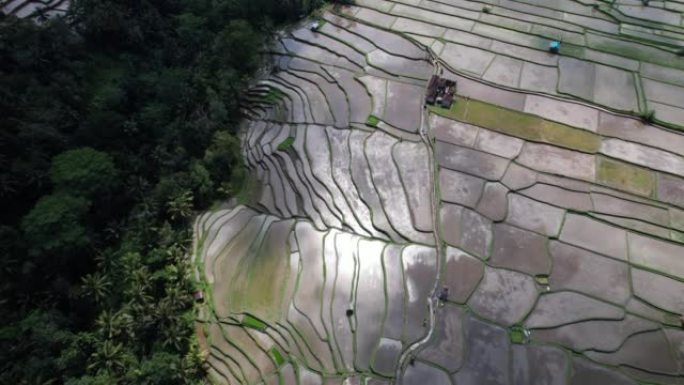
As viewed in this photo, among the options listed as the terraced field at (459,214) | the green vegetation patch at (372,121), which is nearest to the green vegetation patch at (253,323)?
the terraced field at (459,214)

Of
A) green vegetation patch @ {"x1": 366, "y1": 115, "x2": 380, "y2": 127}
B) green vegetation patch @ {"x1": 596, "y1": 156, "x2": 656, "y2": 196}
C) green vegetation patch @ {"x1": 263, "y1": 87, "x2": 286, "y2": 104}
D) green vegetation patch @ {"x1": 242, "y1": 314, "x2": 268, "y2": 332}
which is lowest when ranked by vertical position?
green vegetation patch @ {"x1": 242, "y1": 314, "x2": 268, "y2": 332}

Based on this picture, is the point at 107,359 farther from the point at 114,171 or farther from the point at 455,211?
the point at 455,211

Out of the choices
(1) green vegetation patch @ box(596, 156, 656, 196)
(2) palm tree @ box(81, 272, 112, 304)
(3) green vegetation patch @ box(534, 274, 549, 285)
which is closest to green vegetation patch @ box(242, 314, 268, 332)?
(2) palm tree @ box(81, 272, 112, 304)

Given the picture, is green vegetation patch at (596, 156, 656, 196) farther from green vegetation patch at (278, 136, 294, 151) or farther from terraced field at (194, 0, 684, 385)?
green vegetation patch at (278, 136, 294, 151)

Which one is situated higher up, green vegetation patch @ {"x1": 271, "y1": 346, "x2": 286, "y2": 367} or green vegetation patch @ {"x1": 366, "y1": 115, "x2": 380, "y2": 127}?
green vegetation patch @ {"x1": 366, "y1": 115, "x2": 380, "y2": 127}

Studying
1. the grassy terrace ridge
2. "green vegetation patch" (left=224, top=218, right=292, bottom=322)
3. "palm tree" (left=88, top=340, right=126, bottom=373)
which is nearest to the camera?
"palm tree" (left=88, top=340, right=126, bottom=373)

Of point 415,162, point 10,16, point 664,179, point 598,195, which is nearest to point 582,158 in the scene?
point 598,195

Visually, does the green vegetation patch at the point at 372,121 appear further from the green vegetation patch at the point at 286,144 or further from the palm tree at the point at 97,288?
the palm tree at the point at 97,288
